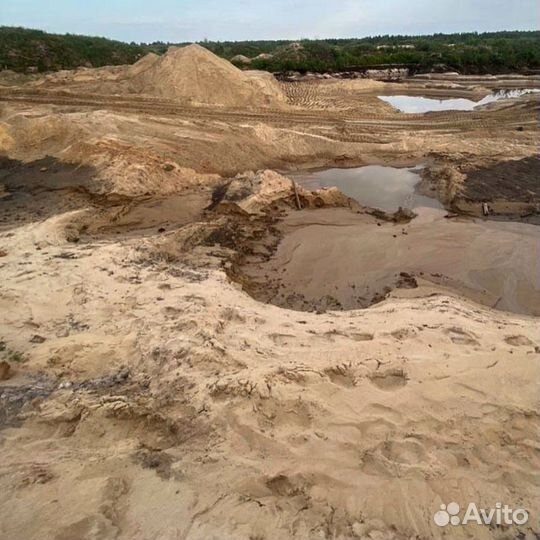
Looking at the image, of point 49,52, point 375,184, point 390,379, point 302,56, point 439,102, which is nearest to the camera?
point 390,379

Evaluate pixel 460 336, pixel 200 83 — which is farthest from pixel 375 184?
pixel 200 83

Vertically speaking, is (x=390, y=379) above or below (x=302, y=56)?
below

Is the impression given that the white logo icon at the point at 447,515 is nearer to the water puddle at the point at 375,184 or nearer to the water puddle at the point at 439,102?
the water puddle at the point at 375,184

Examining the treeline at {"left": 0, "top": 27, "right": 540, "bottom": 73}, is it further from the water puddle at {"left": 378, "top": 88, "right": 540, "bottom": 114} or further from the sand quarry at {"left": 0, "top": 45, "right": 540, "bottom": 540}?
the sand quarry at {"left": 0, "top": 45, "right": 540, "bottom": 540}

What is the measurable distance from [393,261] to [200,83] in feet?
42.8

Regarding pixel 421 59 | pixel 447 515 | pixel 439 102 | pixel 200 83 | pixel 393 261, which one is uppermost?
pixel 421 59

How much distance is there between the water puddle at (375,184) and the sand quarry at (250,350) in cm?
49

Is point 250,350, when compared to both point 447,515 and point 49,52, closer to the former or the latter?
point 447,515

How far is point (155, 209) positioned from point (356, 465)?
303 inches

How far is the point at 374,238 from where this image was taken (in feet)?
28.5

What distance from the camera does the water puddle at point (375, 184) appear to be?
36.1 feet

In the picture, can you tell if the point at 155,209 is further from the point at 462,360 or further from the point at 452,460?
the point at 452,460

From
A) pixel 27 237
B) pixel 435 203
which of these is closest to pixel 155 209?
pixel 27 237

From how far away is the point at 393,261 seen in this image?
26.0ft
